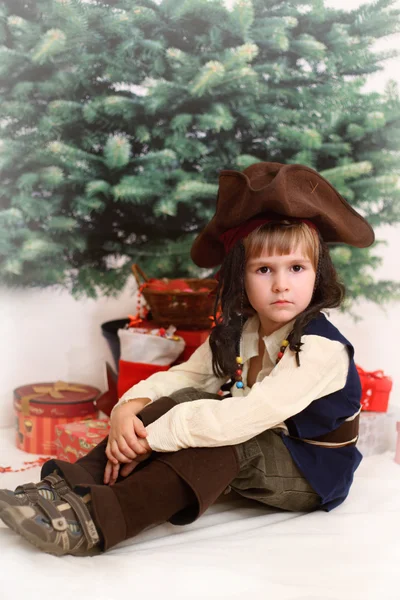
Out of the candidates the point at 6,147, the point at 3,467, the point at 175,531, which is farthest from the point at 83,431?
the point at 6,147

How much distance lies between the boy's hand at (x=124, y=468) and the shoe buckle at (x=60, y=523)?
20cm

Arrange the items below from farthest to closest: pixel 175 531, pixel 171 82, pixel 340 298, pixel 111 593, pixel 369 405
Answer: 1. pixel 171 82
2. pixel 369 405
3. pixel 340 298
4. pixel 175 531
5. pixel 111 593

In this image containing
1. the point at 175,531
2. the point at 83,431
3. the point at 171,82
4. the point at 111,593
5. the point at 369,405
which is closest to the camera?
the point at 111,593

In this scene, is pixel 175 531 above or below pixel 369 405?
below

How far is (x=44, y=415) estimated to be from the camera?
2008 millimetres

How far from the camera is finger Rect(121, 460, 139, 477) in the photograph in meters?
1.33

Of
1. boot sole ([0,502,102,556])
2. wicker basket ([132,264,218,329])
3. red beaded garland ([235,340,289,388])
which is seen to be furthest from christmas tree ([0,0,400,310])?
boot sole ([0,502,102,556])

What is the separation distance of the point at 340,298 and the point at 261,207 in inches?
12.0

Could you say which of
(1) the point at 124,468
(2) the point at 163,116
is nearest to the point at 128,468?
(1) the point at 124,468

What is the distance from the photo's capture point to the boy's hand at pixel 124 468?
1.33 m

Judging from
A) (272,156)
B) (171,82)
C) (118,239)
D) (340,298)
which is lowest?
(340,298)

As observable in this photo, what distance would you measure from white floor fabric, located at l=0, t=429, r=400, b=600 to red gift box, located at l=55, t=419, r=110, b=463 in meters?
0.41

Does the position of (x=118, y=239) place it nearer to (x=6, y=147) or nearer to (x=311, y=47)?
(x=6, y=147)

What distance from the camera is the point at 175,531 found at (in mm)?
1354
